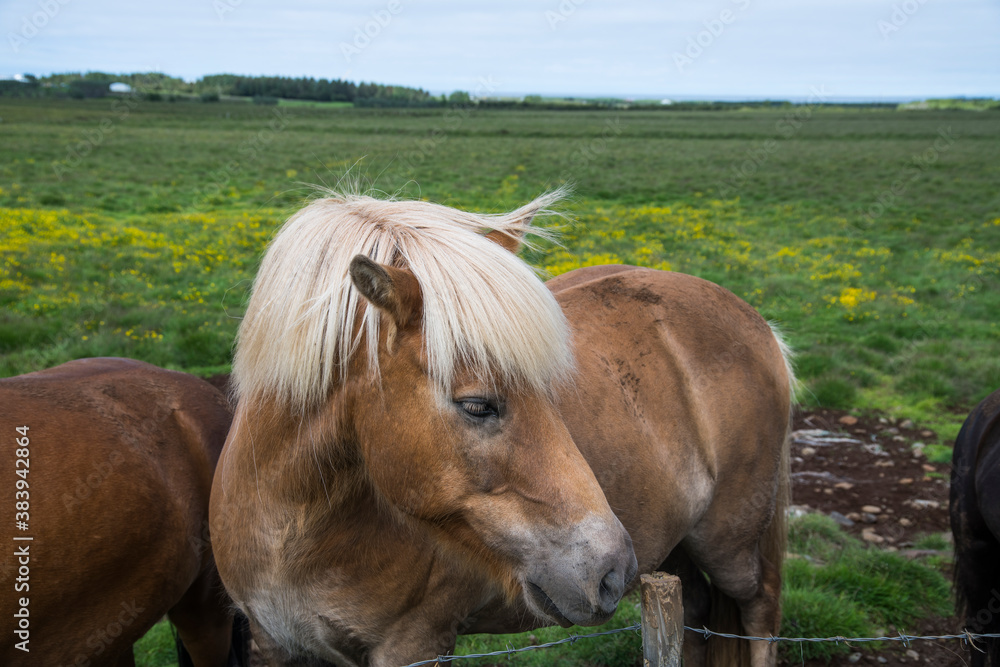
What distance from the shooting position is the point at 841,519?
5.00m

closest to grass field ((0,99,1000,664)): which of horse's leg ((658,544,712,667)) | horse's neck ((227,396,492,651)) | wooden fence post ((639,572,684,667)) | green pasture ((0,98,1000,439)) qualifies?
green pasture ((0,98,1000,439))

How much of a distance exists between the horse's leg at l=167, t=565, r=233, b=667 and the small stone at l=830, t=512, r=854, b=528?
421cm

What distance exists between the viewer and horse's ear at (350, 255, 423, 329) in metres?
1.62

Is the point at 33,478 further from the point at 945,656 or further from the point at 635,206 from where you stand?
the point at 635,206

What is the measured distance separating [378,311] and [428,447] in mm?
389

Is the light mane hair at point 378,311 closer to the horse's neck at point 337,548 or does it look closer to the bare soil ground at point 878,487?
the horse's neck at point 337,548

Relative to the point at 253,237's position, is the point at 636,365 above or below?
above

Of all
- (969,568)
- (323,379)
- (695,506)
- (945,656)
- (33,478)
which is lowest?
(945,656)

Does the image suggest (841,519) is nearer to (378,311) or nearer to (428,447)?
(428,447)

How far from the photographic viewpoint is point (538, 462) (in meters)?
1.76

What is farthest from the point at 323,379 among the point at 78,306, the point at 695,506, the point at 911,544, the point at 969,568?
the point at 78,306

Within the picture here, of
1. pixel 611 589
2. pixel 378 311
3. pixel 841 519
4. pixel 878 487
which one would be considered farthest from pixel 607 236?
pixel 611 589

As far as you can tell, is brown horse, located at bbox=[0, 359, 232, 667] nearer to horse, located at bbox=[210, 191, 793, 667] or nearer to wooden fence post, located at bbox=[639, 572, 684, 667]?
horse, located at bbox=[210, 191, 793, 667]

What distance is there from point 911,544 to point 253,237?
1254 centimetres
